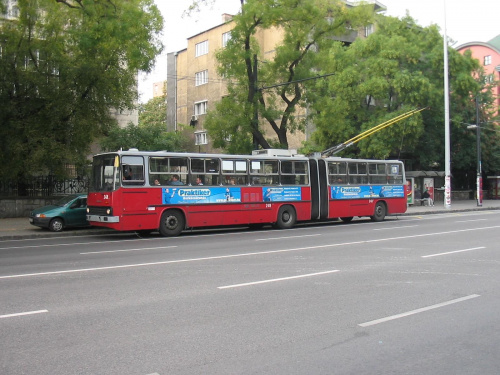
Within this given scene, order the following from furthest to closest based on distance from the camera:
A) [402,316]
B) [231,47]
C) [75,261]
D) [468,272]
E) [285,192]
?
[231,47], [285,192], [75,261], [468,272], [402,316]

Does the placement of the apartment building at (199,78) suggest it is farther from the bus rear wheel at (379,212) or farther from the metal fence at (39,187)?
the metal fence at (39,187)

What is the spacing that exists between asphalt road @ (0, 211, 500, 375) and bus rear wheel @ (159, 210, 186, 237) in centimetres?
476

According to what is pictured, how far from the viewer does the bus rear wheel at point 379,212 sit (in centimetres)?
2395

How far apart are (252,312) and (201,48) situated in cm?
4399

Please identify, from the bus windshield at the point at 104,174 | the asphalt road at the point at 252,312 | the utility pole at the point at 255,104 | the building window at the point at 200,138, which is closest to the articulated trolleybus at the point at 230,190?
the bus windshield at the point at 104,174

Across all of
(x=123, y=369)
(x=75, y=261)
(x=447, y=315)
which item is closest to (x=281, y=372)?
(x=123, y=369)

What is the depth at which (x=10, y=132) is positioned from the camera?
21.6 metres

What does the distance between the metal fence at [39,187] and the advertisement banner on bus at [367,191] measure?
1272cm

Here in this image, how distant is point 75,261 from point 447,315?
799 cm

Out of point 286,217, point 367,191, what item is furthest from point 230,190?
point 367,191

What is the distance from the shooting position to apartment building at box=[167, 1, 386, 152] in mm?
43156

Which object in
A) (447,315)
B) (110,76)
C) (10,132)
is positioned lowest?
(447,315)

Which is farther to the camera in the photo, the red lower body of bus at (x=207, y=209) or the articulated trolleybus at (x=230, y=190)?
the articulated trolleybus at (x=230, y=190)

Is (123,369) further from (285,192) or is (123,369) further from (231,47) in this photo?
(231,47)
